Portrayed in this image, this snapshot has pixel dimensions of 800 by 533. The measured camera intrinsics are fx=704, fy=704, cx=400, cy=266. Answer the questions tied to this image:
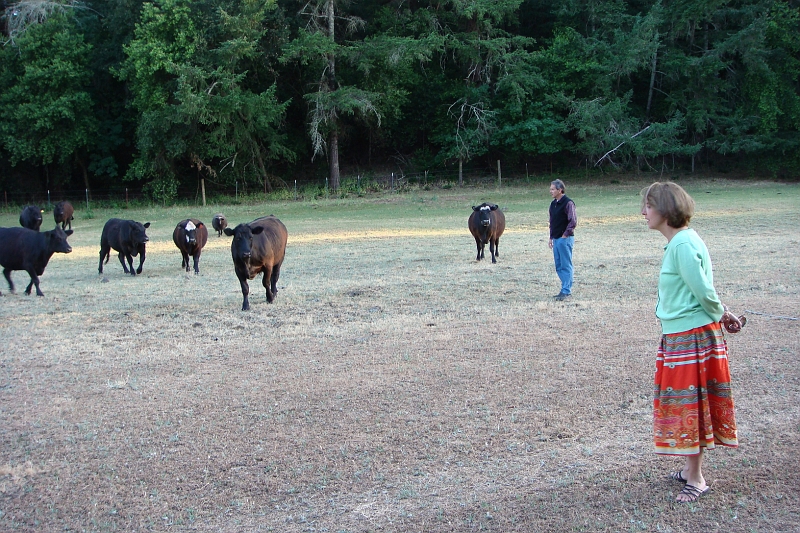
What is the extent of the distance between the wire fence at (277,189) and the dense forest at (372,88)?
651mm

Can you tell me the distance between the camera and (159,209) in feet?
114

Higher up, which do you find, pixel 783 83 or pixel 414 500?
pixel 783 83

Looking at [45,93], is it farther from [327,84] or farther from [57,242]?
[57,242]

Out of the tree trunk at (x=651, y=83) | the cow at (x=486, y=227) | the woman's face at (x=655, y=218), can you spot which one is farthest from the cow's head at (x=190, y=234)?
the tree trunk at (x=651, y=83)

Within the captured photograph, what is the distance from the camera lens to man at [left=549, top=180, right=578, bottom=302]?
34.2 ft

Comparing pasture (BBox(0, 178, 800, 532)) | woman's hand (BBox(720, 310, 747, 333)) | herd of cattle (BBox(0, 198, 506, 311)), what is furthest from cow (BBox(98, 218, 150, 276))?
woman's hand (BBox(720, 310, 747, 333))

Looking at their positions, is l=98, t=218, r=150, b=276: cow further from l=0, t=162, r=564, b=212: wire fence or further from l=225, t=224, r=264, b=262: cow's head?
l=0, t=162, r=564, b=212: wire fence

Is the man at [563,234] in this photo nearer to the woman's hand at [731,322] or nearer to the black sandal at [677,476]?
the black sandal at [677,476]

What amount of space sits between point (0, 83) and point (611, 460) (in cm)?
4321

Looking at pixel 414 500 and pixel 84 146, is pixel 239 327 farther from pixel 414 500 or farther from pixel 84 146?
pixel 84 146

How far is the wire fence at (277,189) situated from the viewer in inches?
1506

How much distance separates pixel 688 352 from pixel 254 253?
7.89 metres

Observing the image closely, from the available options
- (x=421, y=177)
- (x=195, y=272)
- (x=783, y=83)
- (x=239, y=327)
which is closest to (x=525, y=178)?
(x=421, y=177)

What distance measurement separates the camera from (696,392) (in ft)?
13.5
